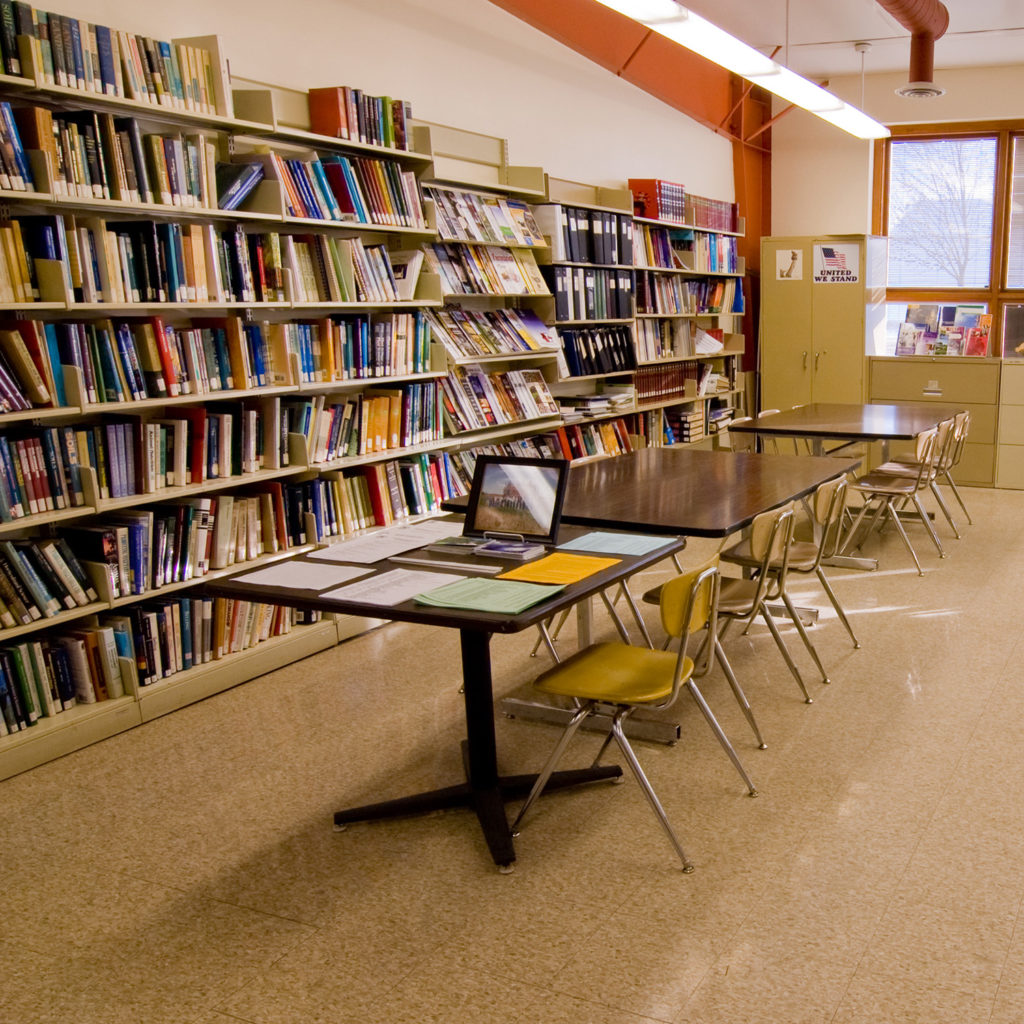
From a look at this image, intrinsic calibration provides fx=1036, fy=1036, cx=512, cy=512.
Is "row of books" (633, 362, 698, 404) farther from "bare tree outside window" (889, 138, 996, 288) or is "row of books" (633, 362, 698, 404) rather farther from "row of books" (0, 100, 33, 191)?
"row of books" (0, 100, 33, 191)

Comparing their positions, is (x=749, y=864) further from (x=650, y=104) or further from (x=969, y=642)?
(x=650, y=104)

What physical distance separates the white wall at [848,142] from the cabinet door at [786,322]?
728 millimetres

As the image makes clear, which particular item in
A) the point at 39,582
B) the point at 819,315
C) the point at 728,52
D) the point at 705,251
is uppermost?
the point at 728,52

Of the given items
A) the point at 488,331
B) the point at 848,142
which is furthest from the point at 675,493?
the point at 848,142

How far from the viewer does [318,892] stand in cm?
266

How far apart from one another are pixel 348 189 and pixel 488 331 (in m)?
1.24

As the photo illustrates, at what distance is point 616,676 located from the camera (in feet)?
9.42

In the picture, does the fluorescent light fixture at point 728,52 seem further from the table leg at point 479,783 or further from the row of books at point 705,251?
the table leg at point 479,783

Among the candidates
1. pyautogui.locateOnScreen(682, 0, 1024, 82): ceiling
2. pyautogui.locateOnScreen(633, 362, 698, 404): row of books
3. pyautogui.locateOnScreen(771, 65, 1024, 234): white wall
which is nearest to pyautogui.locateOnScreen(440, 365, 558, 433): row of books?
pyautogui.locateOnScreen(633, 362, 698, 404): row of books

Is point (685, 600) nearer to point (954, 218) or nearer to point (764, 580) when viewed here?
point (764, 580)

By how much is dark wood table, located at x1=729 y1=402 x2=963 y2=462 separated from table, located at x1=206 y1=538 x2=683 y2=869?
2852 millimetres

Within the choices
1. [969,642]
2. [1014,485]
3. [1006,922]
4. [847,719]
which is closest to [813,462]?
[969,642]

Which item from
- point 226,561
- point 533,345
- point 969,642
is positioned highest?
point 533,345

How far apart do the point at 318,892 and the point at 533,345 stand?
12.1ft
